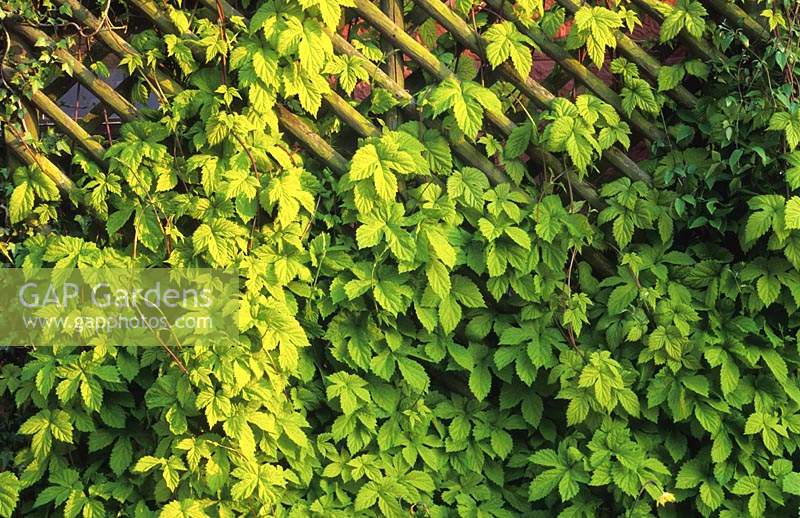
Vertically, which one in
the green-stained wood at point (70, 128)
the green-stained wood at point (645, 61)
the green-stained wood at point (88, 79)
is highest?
the green-stained wood at point (645, 61)

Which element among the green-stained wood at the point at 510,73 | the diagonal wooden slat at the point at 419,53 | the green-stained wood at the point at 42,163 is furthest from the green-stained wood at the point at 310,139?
the green-stained wood at the point at 42,163

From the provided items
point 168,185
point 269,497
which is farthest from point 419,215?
point 269,497

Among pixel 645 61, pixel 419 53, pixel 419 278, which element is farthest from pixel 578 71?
pixel 419 278

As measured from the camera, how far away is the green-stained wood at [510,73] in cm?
291

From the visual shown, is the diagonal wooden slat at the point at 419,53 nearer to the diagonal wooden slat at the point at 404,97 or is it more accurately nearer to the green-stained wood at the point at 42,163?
the diagonal wooden slat at the point at 404,97

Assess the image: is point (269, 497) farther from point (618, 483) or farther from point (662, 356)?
point (662, 356)

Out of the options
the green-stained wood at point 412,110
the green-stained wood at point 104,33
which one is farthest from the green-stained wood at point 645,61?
the green-stained wood at point 104,33

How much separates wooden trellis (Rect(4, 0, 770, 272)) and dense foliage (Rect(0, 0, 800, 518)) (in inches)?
1.5

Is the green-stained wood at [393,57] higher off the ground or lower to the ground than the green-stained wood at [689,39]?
lower

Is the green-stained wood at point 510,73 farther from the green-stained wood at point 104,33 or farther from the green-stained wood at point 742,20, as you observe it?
the green-stained wood at point 104,33

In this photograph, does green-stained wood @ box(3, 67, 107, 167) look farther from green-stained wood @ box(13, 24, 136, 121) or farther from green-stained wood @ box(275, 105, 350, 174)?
green-stained wood @ box(275, 105, 350, 174)

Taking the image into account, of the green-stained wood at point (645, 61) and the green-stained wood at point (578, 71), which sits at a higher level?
the green-stained wood at point (645, 61)

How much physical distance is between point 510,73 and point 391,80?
0.40 metres

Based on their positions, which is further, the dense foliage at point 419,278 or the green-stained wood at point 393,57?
the green-stained wood at point 393,57
